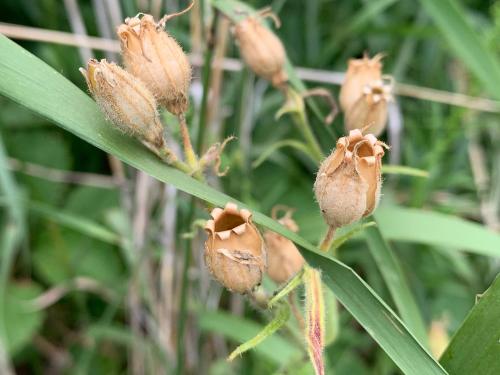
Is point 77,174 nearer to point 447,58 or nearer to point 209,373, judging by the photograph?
point 209,373

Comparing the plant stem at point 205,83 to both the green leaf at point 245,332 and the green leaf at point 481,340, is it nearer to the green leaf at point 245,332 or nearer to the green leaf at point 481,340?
the green leaf at point 245,332

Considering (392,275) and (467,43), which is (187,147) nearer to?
(392,275)

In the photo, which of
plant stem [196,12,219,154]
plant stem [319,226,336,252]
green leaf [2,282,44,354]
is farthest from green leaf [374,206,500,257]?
green leaf [2,282,44,354]

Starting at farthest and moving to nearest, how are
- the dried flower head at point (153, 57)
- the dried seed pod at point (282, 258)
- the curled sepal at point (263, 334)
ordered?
the dried seed pod at point (282, 258), the dried flower head at point (153, 57), the curled sepal at point (263, 334)

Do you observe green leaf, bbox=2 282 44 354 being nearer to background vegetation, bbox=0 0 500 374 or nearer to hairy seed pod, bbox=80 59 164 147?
background vegetation, bbox=0 0 500 374

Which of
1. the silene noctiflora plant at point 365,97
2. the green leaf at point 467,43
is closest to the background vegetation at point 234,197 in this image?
the green leaf at point 467,43
